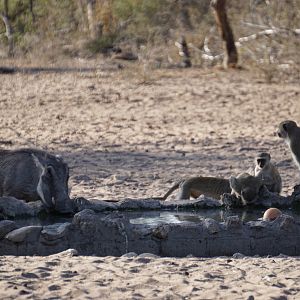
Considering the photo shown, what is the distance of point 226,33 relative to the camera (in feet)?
71.4

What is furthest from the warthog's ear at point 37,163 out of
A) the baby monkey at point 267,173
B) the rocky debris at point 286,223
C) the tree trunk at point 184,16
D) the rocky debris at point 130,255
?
the tree trunk at point 184,16

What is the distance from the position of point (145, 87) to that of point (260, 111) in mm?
2679

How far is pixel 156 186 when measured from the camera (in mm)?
12219

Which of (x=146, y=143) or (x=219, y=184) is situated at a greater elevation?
(x=146, y=143)

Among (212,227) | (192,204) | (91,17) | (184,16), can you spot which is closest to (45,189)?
(192,204)

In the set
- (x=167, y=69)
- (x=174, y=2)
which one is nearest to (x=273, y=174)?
(x=167, y=69)

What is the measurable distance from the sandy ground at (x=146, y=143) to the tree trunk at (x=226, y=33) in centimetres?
57

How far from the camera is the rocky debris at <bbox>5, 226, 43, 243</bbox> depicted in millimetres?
7523

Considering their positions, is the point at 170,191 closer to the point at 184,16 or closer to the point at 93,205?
the point at 93,205

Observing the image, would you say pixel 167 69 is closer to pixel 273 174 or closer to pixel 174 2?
pixel 174 2

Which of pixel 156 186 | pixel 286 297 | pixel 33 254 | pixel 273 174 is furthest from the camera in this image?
pixel 156 186

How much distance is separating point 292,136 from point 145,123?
4933 mm

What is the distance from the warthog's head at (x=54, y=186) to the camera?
8516mm

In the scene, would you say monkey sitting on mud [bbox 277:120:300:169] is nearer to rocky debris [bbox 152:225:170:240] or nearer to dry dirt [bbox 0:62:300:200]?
dry dirt [bbox 0:62:300:200]
